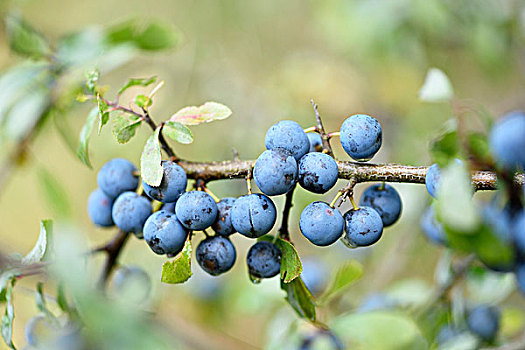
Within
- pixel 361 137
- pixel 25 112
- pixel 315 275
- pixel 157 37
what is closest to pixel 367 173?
pixel 361 137

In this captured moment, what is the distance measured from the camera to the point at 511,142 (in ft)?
1.66

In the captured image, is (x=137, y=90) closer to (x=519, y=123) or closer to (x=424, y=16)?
(x=424, y=16)

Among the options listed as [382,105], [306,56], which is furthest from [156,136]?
[306,56]

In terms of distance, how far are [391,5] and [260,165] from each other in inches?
49.3

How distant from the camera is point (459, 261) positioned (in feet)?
3.44

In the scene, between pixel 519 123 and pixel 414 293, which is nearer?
pixel 519 123

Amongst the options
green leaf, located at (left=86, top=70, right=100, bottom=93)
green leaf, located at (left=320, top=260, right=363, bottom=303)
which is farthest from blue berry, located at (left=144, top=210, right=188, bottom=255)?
green leaf, located at (left=320, top=260, right=363, bottom=303)

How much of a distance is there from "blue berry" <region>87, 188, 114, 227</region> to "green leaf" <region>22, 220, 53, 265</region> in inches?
3.2

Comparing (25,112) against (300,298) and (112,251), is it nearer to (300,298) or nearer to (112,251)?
(112,251)

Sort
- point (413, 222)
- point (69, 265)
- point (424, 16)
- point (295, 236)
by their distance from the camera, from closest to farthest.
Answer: point (69, 265)
point (413, 222)
point (424, 16)
point (295, 236)

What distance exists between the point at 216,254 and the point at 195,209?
86 millimetres

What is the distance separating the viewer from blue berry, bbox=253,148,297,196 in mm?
640

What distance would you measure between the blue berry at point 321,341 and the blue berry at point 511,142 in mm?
500

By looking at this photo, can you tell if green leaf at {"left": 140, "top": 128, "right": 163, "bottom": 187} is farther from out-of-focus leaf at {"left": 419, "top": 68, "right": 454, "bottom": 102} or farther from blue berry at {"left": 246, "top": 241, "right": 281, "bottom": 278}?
out-of-focus leaf at {"left": 419, "top": 68, "right": 454, "bottom": 102}
